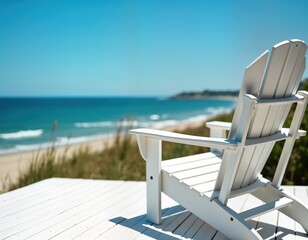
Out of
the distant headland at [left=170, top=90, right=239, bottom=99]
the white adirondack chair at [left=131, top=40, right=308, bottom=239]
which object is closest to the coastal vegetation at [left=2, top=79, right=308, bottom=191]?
the white adirondack chair at [left=131, top=40, right=308, bottom=239]

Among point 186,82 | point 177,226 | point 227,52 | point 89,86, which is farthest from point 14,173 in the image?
point 186,82

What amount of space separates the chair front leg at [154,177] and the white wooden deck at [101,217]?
0.09 meters

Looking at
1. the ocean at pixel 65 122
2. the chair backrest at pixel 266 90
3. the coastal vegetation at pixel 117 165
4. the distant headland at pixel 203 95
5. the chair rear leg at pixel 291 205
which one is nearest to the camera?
A: the chair backrest at pixel 266 90

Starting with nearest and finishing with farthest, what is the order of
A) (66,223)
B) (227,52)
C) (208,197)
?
(208,197) < (66,223) < (227,52)

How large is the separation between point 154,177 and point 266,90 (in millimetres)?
908

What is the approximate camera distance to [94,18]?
1610 inches

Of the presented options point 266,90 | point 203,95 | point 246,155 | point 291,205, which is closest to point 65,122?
point 291,205

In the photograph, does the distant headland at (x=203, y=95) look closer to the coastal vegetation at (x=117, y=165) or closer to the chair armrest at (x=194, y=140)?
the coastal vegetation at (x=117, y=165)

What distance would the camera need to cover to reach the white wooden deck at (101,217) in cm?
217

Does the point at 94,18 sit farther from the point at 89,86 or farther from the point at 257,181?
the point at 257,181

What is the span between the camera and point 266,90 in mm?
1774

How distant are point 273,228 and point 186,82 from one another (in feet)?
171

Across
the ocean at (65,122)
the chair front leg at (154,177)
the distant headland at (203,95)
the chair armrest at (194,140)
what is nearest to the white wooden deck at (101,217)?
the chair front leg at (154,177)

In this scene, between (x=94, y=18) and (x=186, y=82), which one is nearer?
(x=94, y=18)
